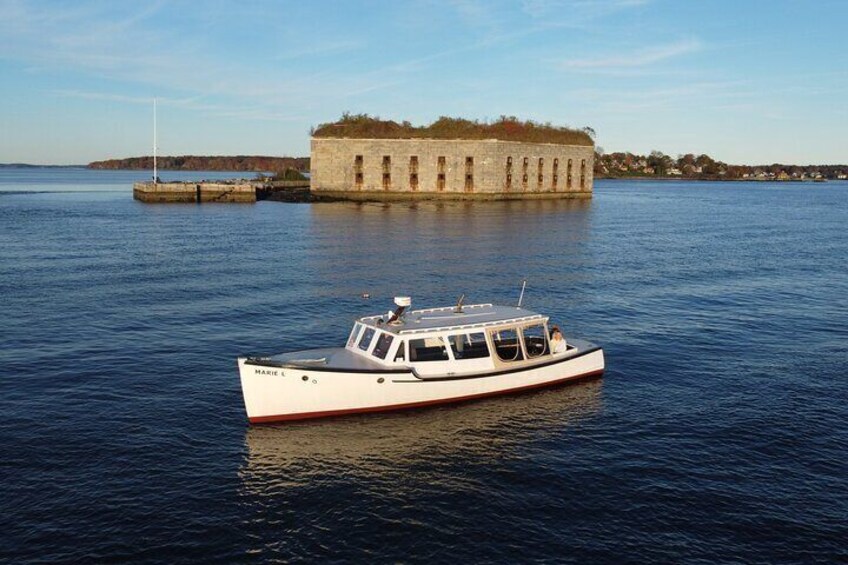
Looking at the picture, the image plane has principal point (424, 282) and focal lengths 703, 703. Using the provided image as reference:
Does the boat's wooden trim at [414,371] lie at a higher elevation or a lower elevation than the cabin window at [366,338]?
lower

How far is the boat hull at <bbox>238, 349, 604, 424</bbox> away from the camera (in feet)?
68.8

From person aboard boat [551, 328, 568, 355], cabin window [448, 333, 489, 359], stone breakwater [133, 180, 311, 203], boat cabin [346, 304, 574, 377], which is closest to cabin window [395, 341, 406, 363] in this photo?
boat cabin [346, 304, 574, 377]

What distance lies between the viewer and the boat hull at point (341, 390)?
A: 2097cm

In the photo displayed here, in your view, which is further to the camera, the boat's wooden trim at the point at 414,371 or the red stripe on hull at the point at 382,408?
the red stripe on hull at the point at 382,408

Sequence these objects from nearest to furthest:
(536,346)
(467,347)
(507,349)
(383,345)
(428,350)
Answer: (383,345) → (428,350) → (467,347) → (507,349) → (536,346)

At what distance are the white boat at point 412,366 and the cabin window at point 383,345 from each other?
1.3 inches

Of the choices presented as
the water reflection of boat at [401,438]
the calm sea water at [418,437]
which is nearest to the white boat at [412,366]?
the water reflection of boat at [401,438]

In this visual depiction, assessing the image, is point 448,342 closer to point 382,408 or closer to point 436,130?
point 382,408

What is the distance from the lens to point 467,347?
2367 cm

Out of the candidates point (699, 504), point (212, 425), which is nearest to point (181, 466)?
point (212, 425)

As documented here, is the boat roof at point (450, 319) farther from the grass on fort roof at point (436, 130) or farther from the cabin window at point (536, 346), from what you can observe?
the grass on fort roof at point (436, 130)

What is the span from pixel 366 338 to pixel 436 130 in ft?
337

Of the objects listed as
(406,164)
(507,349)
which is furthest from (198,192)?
(507,349)

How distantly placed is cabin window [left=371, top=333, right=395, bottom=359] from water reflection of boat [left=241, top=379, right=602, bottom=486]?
1.94 meters
